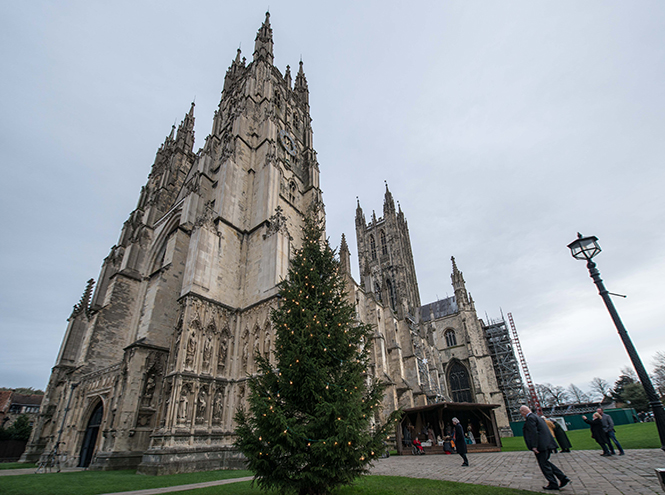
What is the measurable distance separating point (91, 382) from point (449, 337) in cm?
3655

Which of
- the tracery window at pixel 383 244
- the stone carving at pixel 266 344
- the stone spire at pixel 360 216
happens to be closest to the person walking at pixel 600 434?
the stone carving at pixel 266 344

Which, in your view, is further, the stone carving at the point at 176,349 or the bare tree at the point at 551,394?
the bare tree at the point at 551,394

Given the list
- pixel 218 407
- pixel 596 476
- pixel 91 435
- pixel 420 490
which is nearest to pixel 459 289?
pixel 218 407

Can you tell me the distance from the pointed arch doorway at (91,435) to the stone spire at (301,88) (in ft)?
91.7

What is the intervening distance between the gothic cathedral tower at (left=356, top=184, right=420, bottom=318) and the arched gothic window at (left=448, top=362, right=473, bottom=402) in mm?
7981

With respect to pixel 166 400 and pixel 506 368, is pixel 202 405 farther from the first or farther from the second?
pixel 506 368

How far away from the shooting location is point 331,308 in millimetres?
6793

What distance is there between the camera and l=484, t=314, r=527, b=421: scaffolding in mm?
36906

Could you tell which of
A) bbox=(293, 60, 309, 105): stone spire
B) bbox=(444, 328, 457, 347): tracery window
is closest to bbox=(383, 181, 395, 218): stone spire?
bbox=(444, 328, 457, 347): tracery window

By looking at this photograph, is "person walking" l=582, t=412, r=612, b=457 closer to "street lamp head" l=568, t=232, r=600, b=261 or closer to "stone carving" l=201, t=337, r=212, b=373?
"street lamp head" l=568, t=232, r=600, b=261

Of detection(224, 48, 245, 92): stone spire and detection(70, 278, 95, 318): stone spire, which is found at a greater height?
detection(224, 48, 245, 92): stone spire

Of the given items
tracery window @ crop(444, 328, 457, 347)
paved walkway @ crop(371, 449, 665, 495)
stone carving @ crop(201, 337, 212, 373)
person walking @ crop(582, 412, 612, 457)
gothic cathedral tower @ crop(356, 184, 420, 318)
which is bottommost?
paved walkway @ crop(371, 449, 665, 495)

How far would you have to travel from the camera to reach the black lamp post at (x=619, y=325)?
15.9 feet

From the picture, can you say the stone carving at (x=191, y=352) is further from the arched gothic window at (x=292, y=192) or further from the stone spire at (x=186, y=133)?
the stone spire at (x=186, y=133)
